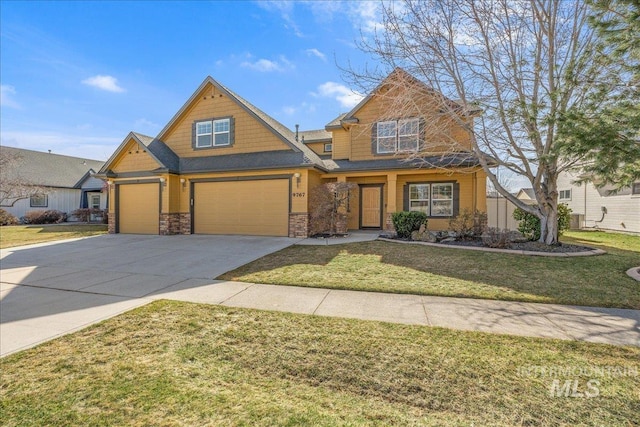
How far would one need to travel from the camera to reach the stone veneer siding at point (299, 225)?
1251cm

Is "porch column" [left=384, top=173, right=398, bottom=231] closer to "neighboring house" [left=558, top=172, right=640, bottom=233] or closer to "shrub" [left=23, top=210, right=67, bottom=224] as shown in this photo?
"neighboring house" [left=558, top=172, right=640, bottom=233]

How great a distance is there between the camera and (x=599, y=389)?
8.56 ft

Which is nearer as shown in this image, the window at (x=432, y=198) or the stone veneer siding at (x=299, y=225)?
the stone veneer siding at (x=299, y=225)

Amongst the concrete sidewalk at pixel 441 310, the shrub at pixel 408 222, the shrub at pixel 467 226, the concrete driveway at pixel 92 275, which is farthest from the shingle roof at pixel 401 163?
the concrete sidewalk at pixel 441 310

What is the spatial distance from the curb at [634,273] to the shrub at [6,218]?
32.2m

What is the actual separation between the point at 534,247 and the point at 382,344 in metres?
8.26

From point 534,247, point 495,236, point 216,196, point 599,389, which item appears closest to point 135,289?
point 599,389

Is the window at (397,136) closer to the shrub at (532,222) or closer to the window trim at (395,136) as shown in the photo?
the window trim at (395,136)

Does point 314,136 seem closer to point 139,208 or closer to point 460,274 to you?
point 139,208

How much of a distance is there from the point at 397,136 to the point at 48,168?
30.0 m

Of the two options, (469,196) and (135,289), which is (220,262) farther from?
(469,196)

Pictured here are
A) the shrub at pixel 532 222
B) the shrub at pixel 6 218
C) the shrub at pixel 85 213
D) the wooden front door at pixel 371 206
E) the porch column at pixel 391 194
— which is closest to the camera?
the shrub at pixel 532 222

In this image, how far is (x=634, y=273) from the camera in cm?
645

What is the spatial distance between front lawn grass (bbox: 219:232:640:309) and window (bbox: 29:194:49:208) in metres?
26.3
